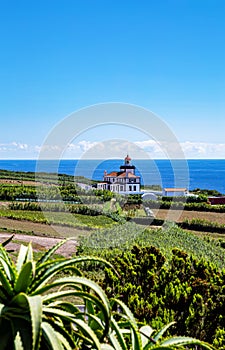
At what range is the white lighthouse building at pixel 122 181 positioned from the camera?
1549 centimetres

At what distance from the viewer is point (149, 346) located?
59.1 inches

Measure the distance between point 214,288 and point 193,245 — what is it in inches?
201

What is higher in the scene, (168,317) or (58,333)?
(58,333)

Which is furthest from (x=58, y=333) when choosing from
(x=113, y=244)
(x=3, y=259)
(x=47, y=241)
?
(x=47, y=241)

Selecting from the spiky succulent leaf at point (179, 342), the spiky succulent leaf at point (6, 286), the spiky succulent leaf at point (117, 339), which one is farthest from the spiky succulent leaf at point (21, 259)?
the spiky succulent leaf at point (179, 342)

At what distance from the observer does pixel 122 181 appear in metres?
16.6

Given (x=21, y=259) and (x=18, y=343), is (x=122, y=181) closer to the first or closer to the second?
(x=21, y=259)

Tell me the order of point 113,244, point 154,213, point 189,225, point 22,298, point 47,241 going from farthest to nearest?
point 154,213 → point 189,225 → point 47,241 → point 113,244 → point 22,298

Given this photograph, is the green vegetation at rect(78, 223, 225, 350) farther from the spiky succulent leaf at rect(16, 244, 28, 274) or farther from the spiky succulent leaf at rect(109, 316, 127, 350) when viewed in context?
the spiky succulent leaf at rect(16, 244, 28, 274)

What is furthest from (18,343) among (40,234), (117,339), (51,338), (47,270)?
(40,234)

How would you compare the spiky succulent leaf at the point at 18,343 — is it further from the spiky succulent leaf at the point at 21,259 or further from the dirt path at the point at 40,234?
the dirt path at the point at 40,234

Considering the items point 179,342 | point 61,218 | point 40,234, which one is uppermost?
point 179,342

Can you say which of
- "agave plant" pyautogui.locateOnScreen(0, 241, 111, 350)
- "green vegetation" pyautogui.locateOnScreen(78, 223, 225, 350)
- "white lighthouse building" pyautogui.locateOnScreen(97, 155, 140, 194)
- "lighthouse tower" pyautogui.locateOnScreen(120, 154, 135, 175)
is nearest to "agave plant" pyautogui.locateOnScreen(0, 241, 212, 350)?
"agave plant" pyautogui.locateOnScreen(0, 241, 111, 350)

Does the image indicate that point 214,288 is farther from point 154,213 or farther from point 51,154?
point 154,213
